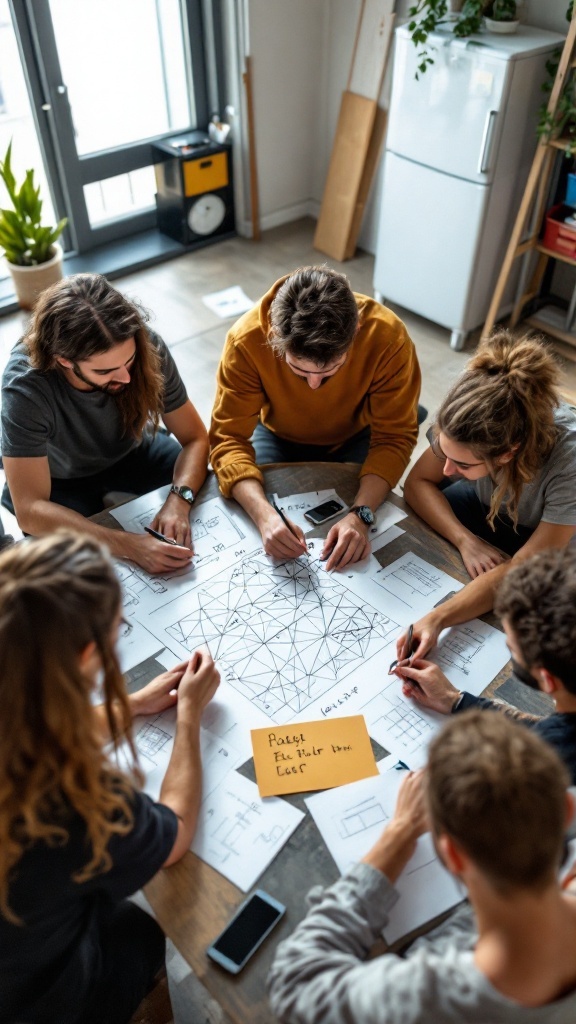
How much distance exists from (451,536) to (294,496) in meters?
0.36

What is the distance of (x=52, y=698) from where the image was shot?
910 mm

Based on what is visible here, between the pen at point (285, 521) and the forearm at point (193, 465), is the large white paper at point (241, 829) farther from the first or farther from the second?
the forearm at point (193, 465)

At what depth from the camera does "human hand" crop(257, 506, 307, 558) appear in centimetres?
159

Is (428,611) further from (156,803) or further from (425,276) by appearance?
(425,276)

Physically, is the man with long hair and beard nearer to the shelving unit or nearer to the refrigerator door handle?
the refrigerator door handle

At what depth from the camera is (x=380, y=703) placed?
4.37 ft

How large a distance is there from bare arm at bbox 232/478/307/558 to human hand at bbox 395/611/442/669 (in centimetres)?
29

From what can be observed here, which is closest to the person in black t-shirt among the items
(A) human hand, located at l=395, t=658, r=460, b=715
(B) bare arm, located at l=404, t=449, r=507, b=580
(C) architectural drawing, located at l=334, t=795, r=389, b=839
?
(A) human hand, located at l=395, t=658, r=460, b=715

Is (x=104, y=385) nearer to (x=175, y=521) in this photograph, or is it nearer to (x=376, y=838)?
(x=175, y=521)

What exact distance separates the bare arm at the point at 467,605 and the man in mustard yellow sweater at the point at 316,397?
0.22m

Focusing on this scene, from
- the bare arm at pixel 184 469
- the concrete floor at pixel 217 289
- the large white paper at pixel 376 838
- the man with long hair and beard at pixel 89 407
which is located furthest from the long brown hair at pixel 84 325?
the concrete floor at pixel 217 289

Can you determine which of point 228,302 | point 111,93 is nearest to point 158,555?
point 228,302

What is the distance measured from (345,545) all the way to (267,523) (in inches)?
6.7

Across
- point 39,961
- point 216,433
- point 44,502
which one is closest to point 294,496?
point 216,433
